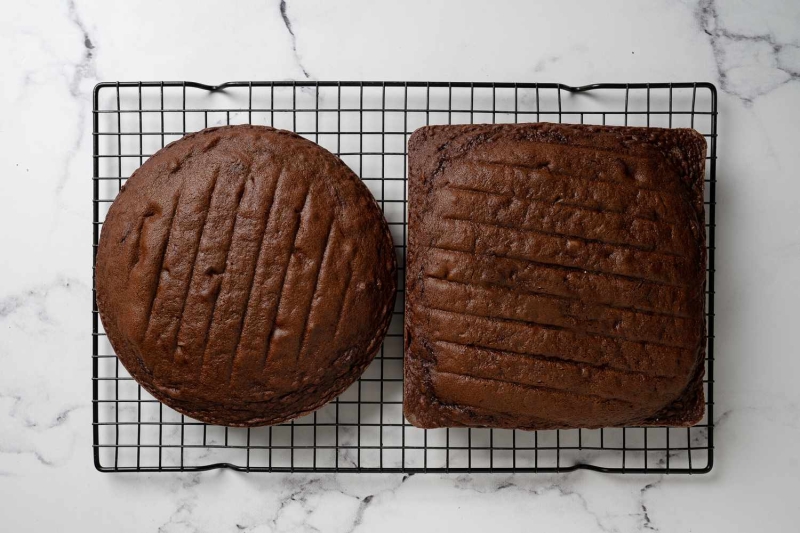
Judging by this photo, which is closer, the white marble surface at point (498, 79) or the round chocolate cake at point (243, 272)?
the round chocolate cake at point (243, 272)

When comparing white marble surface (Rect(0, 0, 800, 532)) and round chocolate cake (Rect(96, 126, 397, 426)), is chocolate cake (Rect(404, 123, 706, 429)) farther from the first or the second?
white marble surface (Rect(0, 0, 800, 532))

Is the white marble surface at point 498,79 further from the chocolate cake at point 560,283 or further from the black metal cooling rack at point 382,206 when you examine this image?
the chocolate cake at point 560,283

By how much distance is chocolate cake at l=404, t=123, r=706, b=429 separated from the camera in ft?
4.90

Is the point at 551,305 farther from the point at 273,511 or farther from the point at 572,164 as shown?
the point at 273,511

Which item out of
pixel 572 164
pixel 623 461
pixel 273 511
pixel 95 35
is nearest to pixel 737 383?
pixel 623 461

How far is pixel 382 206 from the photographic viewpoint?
1783 mm

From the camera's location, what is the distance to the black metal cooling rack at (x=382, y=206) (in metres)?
1.80

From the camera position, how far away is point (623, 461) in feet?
5.81

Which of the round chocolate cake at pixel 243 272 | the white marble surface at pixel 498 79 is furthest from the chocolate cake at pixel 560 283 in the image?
the white marble surface at pixel 498 79

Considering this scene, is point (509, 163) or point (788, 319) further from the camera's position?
point (788, 319)

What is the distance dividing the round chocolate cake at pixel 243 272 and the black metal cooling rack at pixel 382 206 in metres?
0.28

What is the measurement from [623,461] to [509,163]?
976mm

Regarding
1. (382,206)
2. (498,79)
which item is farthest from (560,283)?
(498,79)

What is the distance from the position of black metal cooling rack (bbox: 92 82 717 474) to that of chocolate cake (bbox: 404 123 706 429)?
0.30 metres
